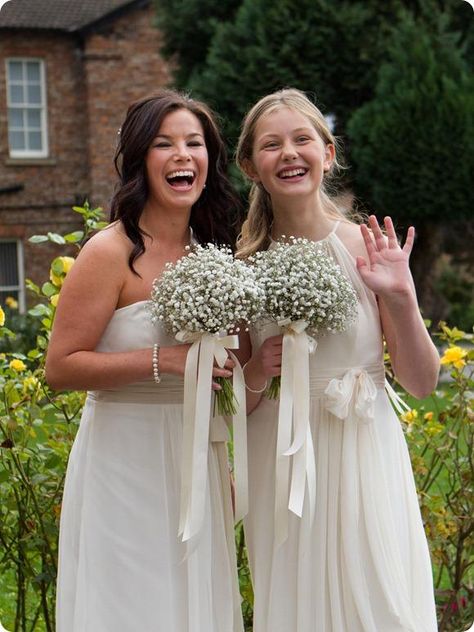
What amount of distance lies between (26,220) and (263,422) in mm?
17239

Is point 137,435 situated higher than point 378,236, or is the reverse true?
point 378,236

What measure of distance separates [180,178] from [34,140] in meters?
17.6

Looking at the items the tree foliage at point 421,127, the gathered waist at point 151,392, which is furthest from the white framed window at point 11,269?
the gathered waist at point 151,392

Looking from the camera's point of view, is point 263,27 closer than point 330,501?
No

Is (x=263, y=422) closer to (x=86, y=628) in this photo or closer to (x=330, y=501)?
(x=330, y=501)

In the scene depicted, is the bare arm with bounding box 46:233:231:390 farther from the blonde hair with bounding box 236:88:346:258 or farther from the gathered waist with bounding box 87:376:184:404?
the blonde hair with bounding box 236:88:346:258

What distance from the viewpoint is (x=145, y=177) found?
3.37m

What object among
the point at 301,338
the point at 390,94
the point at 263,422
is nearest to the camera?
the point at 301,338

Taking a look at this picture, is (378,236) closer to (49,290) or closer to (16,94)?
(49,290)

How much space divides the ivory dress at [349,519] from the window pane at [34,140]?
17.6m

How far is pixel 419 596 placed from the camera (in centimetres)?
335

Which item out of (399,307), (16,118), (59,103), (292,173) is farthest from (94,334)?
(16,118)

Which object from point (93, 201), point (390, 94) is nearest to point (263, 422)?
point (390, 94)

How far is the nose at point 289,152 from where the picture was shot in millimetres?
3359
